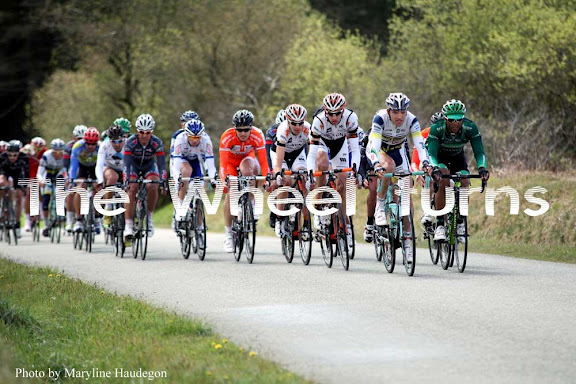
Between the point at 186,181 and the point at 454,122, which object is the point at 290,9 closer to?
the point at 186,181

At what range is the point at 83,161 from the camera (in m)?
21.1

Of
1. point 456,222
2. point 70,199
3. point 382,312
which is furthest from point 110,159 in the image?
point 382,312

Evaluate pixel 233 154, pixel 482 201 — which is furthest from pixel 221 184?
pixel 482 201

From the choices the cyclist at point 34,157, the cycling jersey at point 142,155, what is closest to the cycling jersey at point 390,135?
the cycling jersey at point 142,155

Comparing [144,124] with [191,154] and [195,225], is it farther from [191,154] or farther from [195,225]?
[195,225]

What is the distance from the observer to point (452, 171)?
1384cm

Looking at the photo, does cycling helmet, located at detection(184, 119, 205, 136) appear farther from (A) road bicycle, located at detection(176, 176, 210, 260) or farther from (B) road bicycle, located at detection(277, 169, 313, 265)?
(B) road bicycle, located at detection(277, 169, 313, 265)

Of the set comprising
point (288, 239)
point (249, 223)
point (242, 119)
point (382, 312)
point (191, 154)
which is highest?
point (242, 119)

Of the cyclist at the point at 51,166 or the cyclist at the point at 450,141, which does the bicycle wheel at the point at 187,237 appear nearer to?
the cyclist at the point at 450,141

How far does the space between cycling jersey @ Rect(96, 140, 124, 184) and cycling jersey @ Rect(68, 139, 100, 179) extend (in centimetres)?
142

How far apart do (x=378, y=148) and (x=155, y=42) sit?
118ft

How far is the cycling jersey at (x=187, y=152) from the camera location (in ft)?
55.2

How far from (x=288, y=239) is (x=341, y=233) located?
182 cm

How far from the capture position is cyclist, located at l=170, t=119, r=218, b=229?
659 inches
